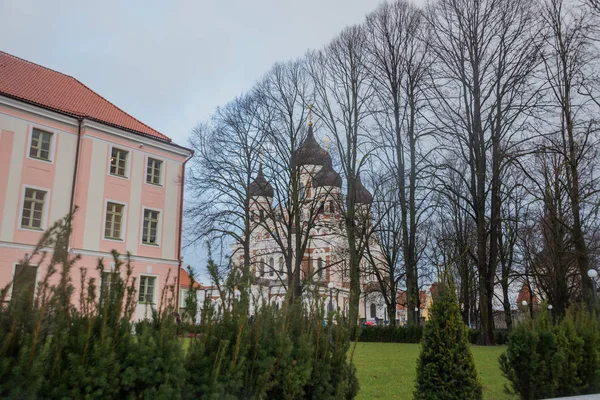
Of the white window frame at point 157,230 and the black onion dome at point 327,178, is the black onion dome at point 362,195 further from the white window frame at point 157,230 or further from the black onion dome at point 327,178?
the white window frame at point 157,230

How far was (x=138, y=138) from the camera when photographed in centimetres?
2702

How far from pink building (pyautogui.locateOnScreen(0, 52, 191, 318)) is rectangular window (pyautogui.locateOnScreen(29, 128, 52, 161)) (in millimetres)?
44

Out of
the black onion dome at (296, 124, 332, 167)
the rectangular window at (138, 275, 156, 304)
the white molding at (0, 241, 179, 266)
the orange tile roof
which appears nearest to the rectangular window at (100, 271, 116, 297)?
the white molding at (0, 241, 179, 266)

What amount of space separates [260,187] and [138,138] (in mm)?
7671

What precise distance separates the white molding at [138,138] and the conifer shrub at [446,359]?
2282 cm

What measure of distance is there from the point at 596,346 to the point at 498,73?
683 inches

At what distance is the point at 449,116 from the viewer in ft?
75.4

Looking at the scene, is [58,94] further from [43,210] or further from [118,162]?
[43,210]

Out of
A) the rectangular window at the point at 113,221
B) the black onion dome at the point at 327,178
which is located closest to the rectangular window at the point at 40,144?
the rectangular window at the point at 113,221

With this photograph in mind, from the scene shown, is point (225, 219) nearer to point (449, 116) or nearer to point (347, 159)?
point (347, 159)

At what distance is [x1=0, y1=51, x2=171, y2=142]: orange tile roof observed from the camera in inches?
952


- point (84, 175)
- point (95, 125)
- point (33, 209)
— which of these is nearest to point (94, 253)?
point (33, 209)

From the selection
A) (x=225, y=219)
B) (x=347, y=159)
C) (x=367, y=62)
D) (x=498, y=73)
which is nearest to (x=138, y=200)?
(x=225, y=219)

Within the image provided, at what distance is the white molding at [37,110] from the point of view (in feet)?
73.5
